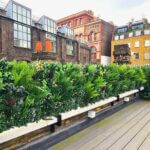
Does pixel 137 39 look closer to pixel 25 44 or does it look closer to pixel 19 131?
pixel 25 44

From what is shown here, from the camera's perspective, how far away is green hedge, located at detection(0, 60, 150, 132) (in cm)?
259

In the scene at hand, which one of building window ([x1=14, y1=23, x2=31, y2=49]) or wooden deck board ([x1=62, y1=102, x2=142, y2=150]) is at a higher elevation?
building window ([x1=14, y1=23, x2=31, y2=49])

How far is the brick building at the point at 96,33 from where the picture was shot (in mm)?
38312

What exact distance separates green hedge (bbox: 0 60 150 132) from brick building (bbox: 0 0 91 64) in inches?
374

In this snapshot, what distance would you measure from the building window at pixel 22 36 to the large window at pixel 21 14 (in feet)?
2.13

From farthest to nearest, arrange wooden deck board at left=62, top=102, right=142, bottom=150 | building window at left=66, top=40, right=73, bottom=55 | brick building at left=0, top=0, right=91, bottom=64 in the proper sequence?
building window at left=66, top=40, right=73, bottom=55 < brick building at left=0, top=0, right=91, bottom=64 < wooden deck board at left=62, top=102, right=142, bottom=150

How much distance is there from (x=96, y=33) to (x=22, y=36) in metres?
22.9

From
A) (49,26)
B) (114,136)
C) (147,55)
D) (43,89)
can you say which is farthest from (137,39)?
(43,89)

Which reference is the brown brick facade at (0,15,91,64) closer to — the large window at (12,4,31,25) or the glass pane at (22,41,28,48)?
the glass pane at (22,41,28,48)

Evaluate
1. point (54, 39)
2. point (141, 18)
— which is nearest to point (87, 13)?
point (141, 18)

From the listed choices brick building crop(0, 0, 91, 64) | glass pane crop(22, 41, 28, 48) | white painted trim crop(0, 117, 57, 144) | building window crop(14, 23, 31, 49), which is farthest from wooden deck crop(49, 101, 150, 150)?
glass pane crop(22, 41, 28, 48)

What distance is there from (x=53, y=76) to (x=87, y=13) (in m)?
42.7

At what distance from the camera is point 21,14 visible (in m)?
19.3

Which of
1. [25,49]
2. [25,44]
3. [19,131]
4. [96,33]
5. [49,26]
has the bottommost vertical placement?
[19,131]
